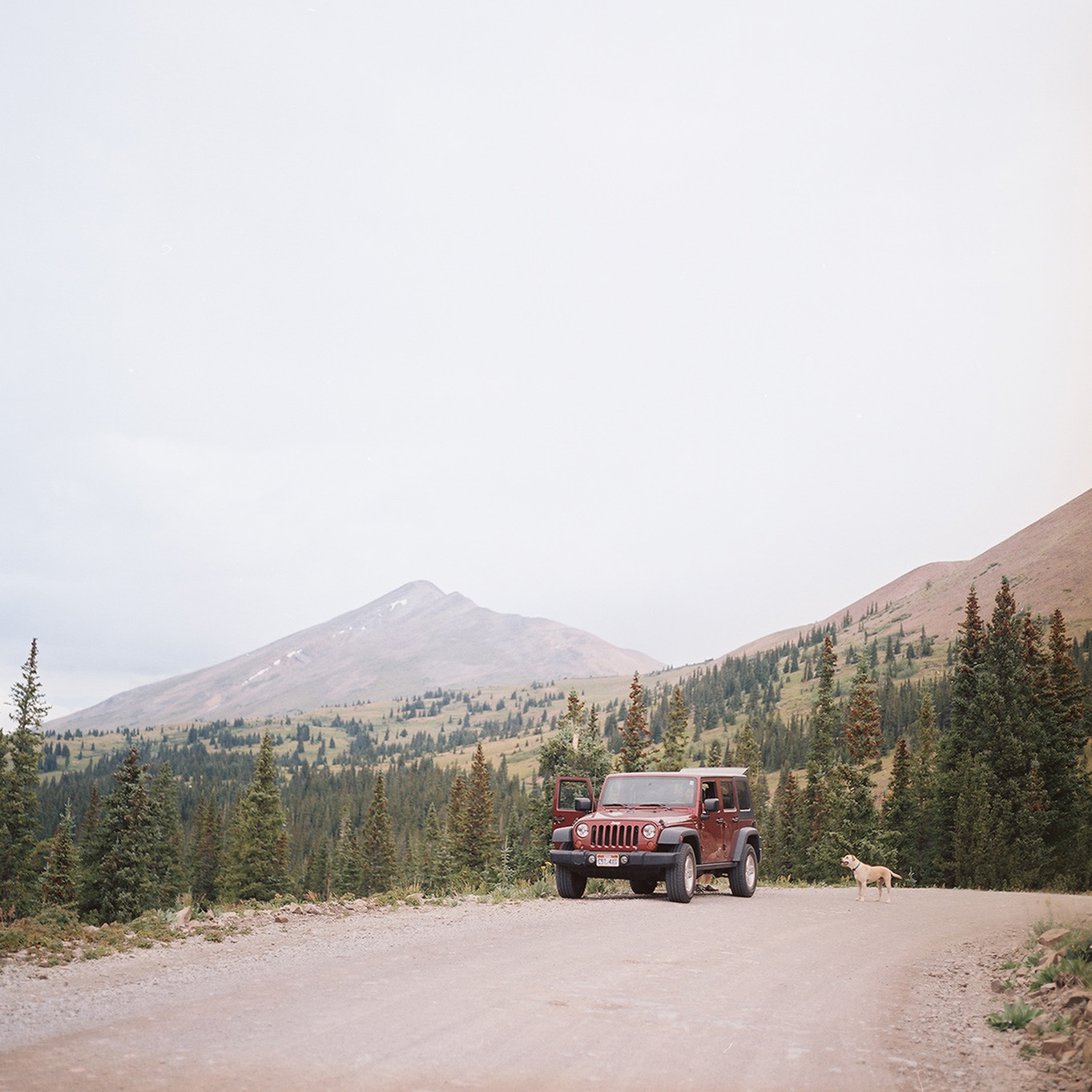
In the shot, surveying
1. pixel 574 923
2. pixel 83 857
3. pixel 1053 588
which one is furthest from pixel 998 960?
pixel 1053 588

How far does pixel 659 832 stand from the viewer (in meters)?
18.8

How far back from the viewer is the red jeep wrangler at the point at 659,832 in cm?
1873

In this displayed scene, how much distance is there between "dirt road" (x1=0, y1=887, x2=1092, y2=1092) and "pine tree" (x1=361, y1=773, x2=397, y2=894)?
91.7m

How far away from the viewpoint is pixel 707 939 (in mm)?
13430

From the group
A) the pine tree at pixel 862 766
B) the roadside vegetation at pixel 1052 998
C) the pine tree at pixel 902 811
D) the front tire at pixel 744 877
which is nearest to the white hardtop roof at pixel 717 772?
the front tire at pixel 744 877

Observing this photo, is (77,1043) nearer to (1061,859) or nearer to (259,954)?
(259,954)

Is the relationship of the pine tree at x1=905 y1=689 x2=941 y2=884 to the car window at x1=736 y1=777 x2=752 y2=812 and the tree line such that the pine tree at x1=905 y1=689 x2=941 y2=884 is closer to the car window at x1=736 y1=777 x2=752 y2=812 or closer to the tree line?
the tree line

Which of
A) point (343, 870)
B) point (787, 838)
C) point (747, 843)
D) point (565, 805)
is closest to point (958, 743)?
point (787, 838)

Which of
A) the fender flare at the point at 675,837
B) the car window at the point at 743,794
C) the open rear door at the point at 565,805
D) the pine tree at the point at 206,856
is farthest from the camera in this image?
the pine tree at the point at 206,856

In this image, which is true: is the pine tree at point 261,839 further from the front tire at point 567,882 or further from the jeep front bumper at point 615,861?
the jeep front bumper at point 615,861

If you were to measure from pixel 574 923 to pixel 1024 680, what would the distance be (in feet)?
194

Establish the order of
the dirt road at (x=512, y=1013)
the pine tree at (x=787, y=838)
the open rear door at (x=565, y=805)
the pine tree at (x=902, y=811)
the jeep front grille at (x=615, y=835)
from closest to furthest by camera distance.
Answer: the dirt road at (x=512, y=1013), the jeep front grille at (x=615, y=835), the open rear door at (x=565, y=805), the pine tree at (x=902, y=811), the pine tree at (x=787, y=838)

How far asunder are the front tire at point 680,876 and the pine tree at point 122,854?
50.6m

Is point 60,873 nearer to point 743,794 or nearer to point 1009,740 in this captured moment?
point 743,794
